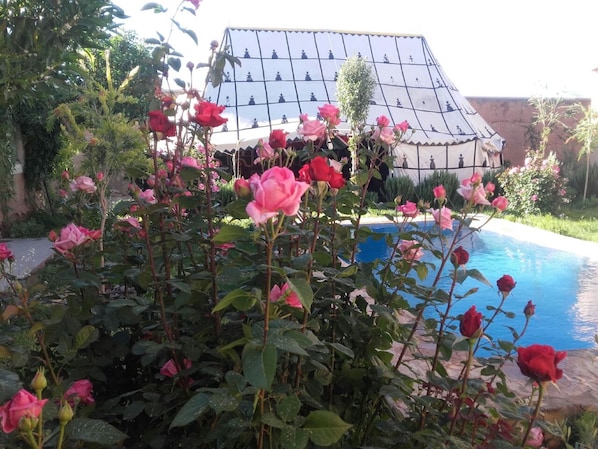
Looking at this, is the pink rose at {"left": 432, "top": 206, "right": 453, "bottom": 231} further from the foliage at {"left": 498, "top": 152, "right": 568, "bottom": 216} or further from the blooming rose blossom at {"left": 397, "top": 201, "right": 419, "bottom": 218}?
the foliage at {"left": 498, "top": 152, "right": 568, "bottom": 216}

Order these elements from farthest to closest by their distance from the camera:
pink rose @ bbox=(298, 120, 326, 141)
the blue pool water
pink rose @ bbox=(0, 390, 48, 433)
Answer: the blue pool water, pink rose @ bbox=(298, 120, 326, 141), pink rose @ bbox=(0, 390, 48, 433)

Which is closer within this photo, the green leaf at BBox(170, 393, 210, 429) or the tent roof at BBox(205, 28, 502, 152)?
the green leaf at BBox(170, 393, 210, 429)

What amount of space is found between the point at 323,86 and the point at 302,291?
12.1 m

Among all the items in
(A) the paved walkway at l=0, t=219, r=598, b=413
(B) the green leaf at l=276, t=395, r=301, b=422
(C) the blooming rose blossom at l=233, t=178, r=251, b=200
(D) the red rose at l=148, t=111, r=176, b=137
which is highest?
(D) the red rose at l=148, t=111, r=176, b=137

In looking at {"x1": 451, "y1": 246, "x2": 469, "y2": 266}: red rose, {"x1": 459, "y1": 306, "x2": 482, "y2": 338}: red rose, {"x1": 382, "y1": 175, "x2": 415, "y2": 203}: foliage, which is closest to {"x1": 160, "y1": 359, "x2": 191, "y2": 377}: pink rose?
{"x1": 459, "y1": 306, "x2": 482, "y2": 338}: red rose

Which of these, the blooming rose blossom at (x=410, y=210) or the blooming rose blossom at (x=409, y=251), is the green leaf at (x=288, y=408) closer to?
the blooming rose blossom at (x=409, y=251)

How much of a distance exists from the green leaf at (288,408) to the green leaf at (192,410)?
13cm

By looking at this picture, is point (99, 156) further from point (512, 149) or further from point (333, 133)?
point (512, 149)

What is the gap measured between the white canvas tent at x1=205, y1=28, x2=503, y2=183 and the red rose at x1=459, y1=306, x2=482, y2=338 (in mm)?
9912

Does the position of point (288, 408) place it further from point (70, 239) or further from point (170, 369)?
point (70, 239)

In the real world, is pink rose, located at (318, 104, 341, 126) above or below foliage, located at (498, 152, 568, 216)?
above

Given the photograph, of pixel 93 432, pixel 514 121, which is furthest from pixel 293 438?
pixel 514 121

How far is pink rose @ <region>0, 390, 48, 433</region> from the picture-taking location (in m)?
0.66

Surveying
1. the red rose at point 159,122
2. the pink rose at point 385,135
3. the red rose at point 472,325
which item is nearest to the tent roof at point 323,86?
the pink rose at point 385,135
